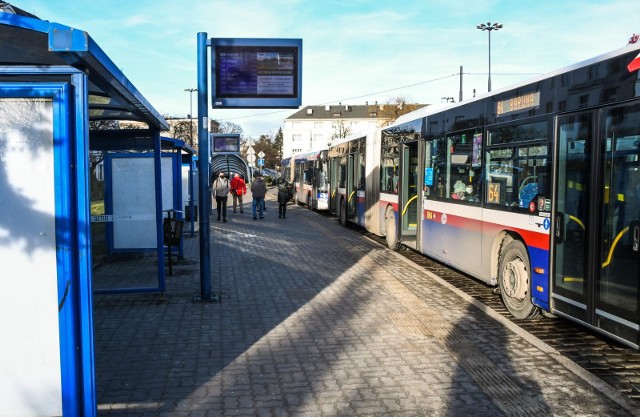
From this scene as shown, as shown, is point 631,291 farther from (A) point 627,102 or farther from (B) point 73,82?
(B) point 73,82

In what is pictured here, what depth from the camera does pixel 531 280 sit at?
6.64 meters

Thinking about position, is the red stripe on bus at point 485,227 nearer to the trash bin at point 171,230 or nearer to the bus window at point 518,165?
the bus window at point 518,165

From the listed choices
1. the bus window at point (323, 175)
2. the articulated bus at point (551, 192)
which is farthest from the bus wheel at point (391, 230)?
the bus window at point (323, 175)

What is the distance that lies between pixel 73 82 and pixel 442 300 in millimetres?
5986

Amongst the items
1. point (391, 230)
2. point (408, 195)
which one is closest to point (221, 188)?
point (391, 230)

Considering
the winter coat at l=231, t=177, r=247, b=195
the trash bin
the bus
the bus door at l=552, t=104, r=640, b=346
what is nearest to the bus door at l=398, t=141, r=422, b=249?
the bus

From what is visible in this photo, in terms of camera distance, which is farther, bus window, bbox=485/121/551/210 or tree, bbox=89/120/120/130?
tree, bbox=89/120/120/130

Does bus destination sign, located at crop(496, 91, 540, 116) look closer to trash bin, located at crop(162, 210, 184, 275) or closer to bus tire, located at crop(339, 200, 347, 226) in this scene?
trash bin, located at crop(162, 210, 184, 275)

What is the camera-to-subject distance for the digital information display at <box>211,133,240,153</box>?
2559cm

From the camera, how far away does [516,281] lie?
7000 mm

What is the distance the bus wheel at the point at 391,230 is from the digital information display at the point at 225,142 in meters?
13.4

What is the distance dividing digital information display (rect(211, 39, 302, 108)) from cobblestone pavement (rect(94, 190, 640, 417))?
2723 mm

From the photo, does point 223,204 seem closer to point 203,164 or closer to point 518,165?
point 203,164

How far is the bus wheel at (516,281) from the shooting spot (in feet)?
22.4
